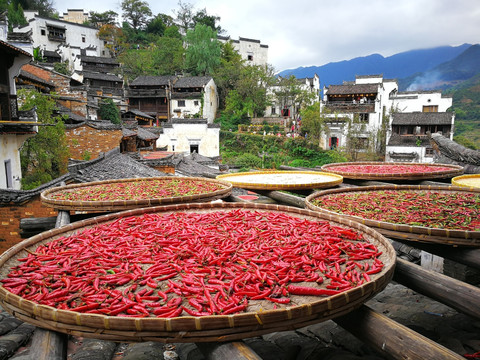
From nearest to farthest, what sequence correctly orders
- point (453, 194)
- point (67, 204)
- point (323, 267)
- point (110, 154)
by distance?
point (323, 267)
point (67, 204)
point (453, 194)
point (110, 154)

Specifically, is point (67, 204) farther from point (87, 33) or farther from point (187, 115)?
point (87, 33)

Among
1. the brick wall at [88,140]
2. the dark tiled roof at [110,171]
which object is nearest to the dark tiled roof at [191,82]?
the brick wall at [88,140]

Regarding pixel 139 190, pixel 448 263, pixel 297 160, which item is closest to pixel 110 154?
pixel 139 190

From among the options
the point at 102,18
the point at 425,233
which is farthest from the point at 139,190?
the point at 102,18

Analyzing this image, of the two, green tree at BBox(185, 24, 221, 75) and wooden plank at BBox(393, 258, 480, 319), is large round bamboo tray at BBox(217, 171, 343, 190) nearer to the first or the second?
wooden plank at BBox(393, 258, 480, 319)

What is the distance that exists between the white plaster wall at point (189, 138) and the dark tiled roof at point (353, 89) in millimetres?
14407

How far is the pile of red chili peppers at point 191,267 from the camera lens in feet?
5.75

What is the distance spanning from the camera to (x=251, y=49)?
54500 millimetres

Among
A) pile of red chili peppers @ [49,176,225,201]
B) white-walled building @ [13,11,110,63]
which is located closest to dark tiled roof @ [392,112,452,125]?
pile of red chili peppers @ [49,176,225,201]

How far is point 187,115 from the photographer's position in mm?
38594

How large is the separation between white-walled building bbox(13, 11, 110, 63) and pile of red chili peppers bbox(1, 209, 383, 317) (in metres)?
47.8

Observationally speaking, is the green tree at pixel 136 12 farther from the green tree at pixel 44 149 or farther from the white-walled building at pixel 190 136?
the green tree at pixel 44 149

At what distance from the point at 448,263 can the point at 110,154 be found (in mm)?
10688

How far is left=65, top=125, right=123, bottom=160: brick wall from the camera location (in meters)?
15.5
